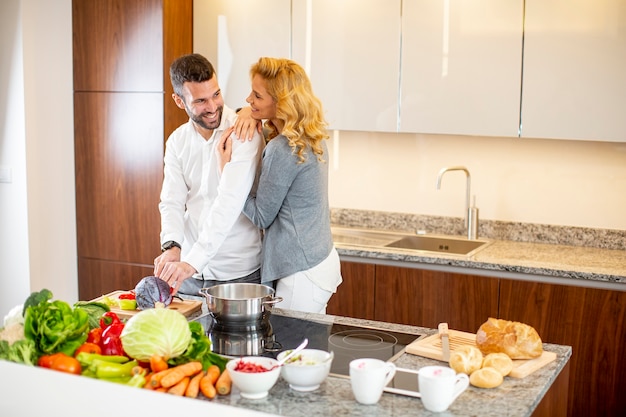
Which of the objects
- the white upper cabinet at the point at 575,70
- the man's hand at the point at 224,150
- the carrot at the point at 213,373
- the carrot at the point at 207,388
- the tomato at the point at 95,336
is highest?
the white upper cabinet at the point at 575,70

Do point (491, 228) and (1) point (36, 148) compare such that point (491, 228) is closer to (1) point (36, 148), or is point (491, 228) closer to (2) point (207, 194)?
(2) point (207, 194)

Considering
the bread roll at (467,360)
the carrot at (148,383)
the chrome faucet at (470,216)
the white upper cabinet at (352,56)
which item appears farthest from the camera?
the chrome faucet at (470,216)

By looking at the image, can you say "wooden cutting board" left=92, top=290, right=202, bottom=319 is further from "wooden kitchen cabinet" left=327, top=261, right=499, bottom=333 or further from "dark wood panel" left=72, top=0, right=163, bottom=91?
"dark wood panel" left=72, top=0, right=163, bottom=91

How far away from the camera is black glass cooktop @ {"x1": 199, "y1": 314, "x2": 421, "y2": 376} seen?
2.26 m

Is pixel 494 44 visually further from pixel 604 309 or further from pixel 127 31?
pixel 127 31

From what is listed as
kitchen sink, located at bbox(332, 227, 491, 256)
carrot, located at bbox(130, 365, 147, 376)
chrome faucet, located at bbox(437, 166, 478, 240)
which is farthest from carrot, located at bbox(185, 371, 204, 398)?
chrome faucet, located at bbox(437, 166, 478, 240)

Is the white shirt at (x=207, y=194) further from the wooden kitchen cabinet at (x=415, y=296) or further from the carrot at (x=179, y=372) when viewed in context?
the carrot at (x=179, y=372)

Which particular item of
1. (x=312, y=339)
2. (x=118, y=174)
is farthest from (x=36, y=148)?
(x=312, y=339)

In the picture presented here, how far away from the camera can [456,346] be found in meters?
2.31

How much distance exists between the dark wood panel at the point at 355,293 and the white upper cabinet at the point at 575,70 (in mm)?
986

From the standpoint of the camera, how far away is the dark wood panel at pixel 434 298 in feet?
11.6

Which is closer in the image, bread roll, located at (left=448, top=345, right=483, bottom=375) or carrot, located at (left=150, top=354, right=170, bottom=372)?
carrot, located at (left=150, top=354, right=170, bottom=372)

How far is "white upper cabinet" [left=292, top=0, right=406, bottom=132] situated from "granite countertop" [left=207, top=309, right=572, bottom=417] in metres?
2.11

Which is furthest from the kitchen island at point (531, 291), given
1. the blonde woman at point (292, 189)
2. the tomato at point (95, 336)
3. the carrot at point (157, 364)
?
the carrot at point (157, 364)
